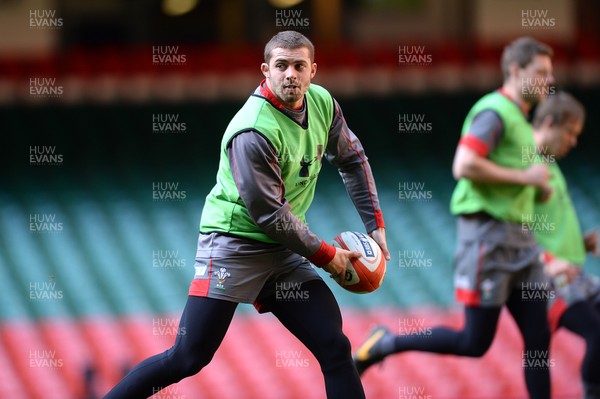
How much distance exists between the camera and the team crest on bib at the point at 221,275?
4.14 meters

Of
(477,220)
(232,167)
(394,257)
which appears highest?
(232,167)

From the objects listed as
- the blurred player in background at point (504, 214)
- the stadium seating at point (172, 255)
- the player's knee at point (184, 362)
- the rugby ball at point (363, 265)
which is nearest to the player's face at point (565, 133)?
the blurred player in background at point (504, 214)

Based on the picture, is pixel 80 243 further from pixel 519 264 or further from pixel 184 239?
pixel 519 264

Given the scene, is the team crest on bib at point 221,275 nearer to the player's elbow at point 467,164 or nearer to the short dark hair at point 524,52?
the player's elbow at point 467,164

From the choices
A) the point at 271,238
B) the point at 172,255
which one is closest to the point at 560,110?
the point at 271,238

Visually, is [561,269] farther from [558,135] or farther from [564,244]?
[558,135]

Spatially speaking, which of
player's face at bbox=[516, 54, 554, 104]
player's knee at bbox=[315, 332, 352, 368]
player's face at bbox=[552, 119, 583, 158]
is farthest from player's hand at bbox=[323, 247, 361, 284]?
player's face at bbox=[552, 119, 583, 158]

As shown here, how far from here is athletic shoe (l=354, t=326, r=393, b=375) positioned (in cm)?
557

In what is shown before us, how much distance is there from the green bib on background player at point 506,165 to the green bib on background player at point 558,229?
31 cm

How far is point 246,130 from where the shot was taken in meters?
3.99

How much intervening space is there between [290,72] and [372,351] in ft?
6.76

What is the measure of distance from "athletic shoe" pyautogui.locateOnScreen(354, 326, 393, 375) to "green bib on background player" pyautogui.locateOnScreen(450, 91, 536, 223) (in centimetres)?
89

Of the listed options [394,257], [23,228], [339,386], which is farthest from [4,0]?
[339,386]

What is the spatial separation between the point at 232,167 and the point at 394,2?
7678 millimetres
